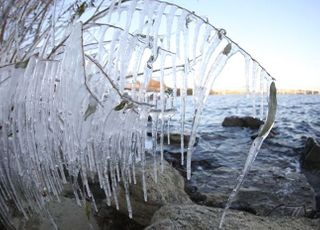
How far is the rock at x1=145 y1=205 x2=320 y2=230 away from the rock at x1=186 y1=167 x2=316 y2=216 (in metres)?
1.70

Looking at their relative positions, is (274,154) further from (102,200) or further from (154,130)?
(154,130)

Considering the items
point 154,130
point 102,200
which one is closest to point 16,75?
point 154,130

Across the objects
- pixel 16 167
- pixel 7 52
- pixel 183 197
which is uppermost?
pixel 7 52

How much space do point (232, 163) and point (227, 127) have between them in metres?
7.66

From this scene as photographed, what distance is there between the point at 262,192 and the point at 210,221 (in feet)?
9.13

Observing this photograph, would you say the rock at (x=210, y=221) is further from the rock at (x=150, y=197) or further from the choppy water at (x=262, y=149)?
the choppy water at (x=262, y=149)

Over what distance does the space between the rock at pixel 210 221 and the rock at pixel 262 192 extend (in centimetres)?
170

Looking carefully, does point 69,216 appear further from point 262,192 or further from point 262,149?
point 262,149

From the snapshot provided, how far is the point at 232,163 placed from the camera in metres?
7.64

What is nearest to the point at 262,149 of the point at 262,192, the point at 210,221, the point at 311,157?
the point at 311,157

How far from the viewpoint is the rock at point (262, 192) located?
4188mm

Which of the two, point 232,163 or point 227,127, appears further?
point 227,127

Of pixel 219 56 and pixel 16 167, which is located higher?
pixel 219 56

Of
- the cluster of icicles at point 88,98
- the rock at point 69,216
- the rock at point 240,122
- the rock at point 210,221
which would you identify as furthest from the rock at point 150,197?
the rock at point 240,122
